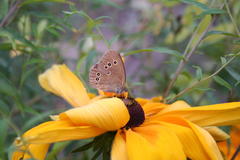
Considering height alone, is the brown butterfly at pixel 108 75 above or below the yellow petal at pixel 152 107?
above

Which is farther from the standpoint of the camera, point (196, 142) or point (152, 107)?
point (152, 107)

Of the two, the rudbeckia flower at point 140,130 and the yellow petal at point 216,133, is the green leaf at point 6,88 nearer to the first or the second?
the rudbeckia flower at point 140,130

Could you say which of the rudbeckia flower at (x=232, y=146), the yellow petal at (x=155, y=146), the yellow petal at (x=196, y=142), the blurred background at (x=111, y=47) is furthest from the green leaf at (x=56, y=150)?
the rudbeckia flower at (x=232, y=146)

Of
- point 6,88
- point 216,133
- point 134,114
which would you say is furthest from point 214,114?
point 6,88

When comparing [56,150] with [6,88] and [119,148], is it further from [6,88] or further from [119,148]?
[6,88]

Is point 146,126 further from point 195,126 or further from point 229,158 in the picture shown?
point 229,158

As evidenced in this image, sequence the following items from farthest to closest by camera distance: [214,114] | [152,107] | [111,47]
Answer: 1. [111,47]
2. [152,107]
3. [214,114]

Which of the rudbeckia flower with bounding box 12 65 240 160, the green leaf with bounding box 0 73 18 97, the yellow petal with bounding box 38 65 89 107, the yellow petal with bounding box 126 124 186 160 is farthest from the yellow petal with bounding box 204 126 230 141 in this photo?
the green leaf with bounding box 0 73 18 97
